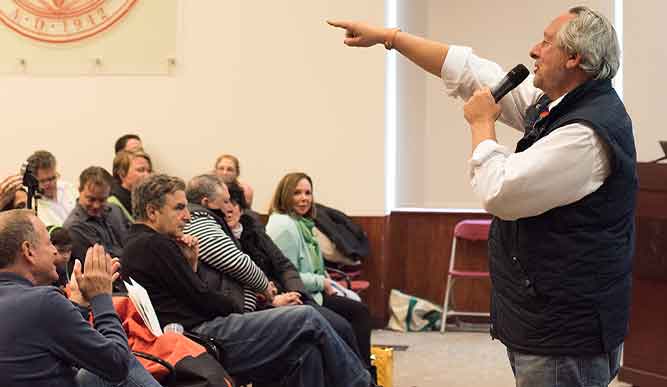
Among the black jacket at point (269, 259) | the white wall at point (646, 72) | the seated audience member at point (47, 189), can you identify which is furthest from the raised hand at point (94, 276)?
the white wall at point (646, 72)

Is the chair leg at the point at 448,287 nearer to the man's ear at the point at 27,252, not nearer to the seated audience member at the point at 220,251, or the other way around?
the seated audience member at the point at 220,251

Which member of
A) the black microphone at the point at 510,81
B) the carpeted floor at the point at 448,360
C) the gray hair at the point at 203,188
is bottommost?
the carpeted floor at the point at 448,360

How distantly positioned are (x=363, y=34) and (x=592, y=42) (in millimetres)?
704

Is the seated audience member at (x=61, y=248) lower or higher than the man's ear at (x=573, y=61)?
lower

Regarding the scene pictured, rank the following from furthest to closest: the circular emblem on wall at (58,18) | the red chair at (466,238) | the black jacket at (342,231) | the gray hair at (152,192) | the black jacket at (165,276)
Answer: the circular emblem on wall at (58,18), the red chair at (466,238), the black jacket at (342,231), the gray hair at (152,192), the black jacket at (165,276)

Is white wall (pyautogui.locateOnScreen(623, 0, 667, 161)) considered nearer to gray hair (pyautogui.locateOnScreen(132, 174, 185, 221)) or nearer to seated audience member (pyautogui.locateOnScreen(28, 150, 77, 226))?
seated audience member (pyautogui.locateOnScreen(28, 150, 77, 226))

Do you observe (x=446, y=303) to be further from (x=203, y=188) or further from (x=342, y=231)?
(x=203, y=188)

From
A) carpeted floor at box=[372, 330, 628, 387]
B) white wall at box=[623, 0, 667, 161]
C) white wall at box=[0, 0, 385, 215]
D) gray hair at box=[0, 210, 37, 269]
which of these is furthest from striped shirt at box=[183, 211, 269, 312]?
white wall at box=[623, 0, 667, 161]

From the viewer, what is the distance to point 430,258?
7.22 m

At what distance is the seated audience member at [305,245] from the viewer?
5.24 m

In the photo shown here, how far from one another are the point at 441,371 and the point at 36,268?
328 centimetres

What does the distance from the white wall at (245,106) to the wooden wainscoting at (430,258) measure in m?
0.48

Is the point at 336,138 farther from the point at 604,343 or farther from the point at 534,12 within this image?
the point at 604,343

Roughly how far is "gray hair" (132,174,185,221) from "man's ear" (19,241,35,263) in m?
1.36
